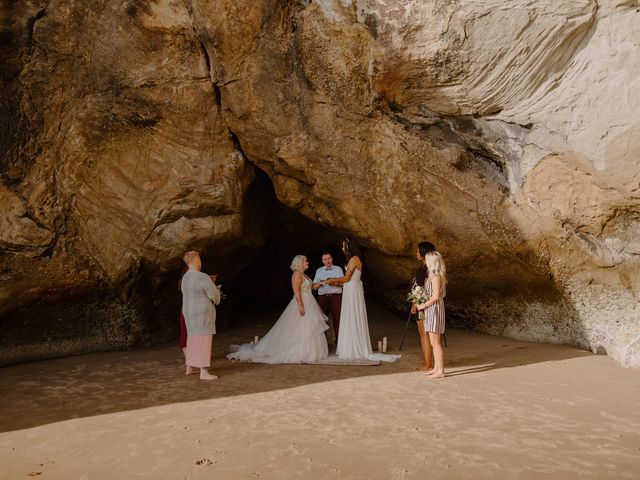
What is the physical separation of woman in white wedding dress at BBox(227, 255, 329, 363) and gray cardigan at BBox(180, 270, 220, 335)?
1.06 m

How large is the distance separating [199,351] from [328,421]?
227 centimetres

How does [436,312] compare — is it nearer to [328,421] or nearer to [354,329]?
[354,329]

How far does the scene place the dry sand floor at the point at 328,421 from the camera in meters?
3.42

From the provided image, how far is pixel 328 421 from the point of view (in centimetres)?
430

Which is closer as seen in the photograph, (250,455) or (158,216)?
(250,455)

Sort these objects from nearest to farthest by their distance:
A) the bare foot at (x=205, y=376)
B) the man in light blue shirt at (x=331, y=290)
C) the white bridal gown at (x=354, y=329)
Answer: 1. the bare foot at (x=205, y=376)
2. the white bridal gown at (x=354, y=329)
3. the man in light blue shirt at (x=331, y=290)

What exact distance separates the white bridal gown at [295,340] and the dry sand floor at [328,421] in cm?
31

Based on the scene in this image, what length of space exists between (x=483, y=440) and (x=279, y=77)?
224 inches

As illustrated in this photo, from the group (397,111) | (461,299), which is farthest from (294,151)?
(461,299)

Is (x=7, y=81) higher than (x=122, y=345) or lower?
higher

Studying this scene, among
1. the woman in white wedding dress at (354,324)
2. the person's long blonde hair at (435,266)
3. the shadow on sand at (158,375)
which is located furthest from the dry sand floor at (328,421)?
the person's long blonde hair at (435,266)

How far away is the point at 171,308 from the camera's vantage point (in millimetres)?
8711

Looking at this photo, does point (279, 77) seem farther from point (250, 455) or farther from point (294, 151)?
point (250, 455)

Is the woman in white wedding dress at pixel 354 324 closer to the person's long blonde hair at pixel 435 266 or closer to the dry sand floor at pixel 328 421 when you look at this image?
Result: the dry sand floor at pixel 328 421
